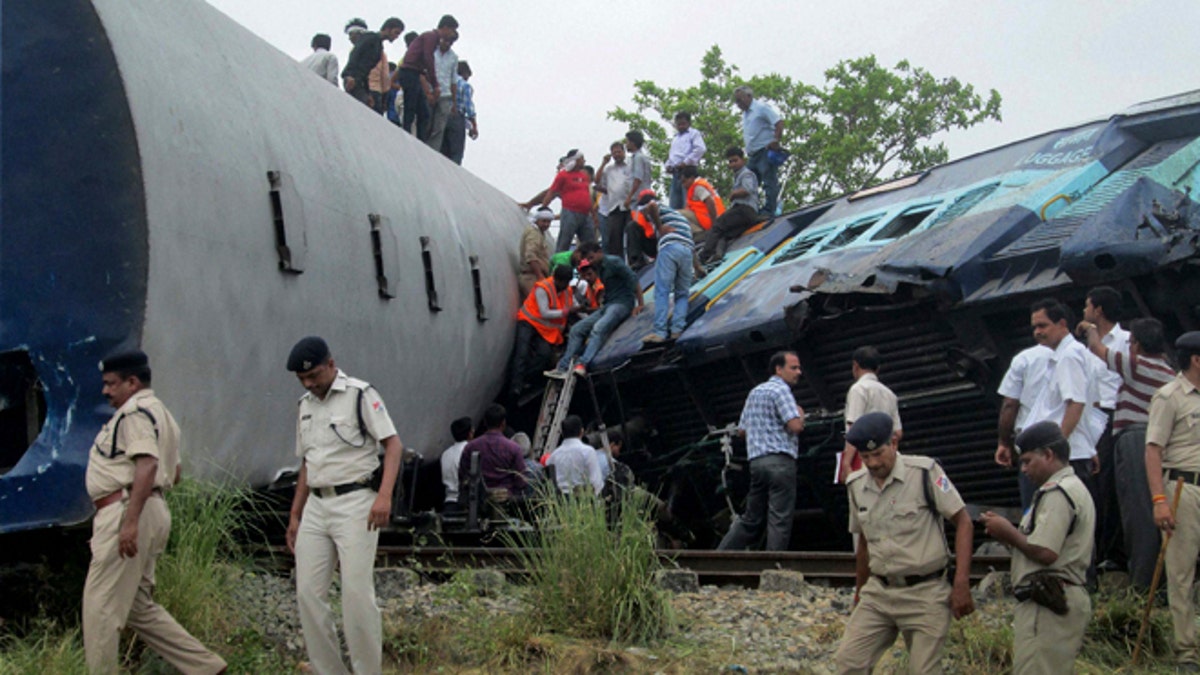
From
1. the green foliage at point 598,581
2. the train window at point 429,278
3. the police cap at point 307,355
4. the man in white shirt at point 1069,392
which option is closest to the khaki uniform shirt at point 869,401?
the man in white shirt at point 1069,392

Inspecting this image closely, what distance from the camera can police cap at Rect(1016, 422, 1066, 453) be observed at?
5578 mm

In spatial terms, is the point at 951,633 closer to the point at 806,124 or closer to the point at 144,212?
the point at 144,212

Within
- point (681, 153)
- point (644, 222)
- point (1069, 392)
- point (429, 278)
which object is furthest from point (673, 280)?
point (1069, 392)

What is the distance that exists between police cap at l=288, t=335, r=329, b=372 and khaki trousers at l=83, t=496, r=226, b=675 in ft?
2.95

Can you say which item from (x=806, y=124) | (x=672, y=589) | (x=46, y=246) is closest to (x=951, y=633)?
(x=672, y=589)

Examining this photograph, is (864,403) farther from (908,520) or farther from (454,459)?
(454,459)

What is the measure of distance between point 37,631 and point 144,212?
2291 millimetres

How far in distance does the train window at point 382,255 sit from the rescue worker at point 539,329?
3.03 m

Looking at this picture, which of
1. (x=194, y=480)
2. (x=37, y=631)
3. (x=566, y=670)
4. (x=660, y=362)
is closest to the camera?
(x=566, y=670)

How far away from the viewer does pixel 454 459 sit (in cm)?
1091

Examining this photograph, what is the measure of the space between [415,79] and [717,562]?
24.9 feet

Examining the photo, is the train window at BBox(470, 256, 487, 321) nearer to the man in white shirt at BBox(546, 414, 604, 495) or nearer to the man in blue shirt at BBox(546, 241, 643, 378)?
the man in blue shirt at BBox(546, 241, 643, 378)

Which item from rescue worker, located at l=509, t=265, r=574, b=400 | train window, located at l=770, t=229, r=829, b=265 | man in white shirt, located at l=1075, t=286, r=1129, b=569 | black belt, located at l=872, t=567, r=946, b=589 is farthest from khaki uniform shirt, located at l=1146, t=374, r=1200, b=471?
rescue worker, located at l=509, t=265, r=574, b=400

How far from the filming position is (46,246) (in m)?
7.35
